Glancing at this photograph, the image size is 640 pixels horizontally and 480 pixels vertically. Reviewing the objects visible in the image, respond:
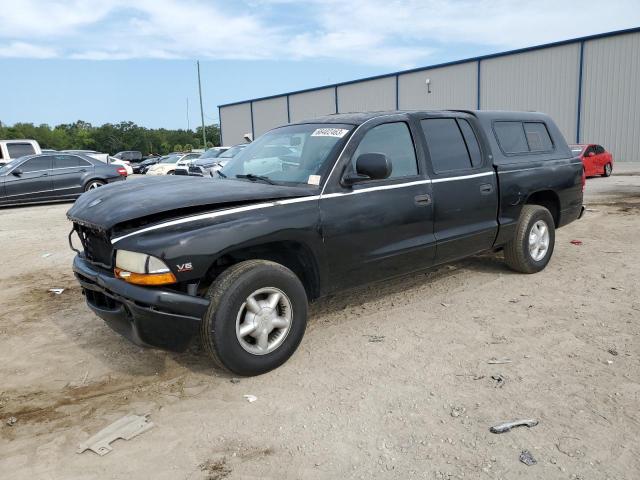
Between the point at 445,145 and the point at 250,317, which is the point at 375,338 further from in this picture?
the point at 445,145

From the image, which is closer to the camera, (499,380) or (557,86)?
(499,380)

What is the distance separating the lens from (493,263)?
6.44 meters

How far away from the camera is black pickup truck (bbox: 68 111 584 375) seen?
3270 mm

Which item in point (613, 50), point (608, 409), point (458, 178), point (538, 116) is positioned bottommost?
point (608, 409)

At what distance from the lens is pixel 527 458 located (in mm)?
2607

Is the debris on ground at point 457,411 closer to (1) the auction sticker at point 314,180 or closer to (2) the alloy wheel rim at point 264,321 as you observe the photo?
(2) the alloy wheel rim at point 264,321

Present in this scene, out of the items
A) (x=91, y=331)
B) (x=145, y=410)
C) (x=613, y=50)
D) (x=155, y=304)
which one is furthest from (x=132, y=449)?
Result: (x=613, y=50)

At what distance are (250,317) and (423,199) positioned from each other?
1892mm

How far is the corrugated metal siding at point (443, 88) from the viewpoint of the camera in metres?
31.1

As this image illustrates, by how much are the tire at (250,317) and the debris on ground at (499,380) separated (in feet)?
4.38

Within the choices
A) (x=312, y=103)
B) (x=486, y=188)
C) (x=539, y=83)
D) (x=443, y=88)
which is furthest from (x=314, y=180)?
(x=312, y=103)

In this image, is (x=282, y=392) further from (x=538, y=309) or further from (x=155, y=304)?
(x=538, y=309)

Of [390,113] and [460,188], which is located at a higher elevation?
[390,113]

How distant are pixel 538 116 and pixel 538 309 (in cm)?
258
